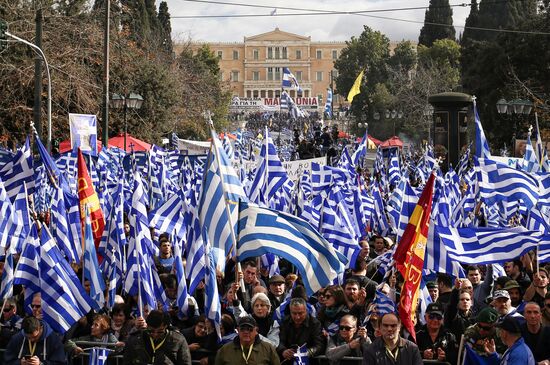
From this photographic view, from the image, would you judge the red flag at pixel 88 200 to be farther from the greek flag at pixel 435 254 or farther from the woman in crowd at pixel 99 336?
the greek flag at pixel 435 254

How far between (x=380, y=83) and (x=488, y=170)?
7564cm

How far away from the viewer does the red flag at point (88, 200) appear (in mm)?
12758

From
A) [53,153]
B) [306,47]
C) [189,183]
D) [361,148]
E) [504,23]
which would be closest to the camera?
[189,183]

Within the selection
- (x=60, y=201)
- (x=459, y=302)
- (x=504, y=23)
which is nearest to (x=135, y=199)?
(x=60, y=201)

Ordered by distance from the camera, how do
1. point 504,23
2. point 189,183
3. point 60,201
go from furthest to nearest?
point 504,23
point 189,183
point 60,201

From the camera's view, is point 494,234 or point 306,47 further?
point 306,47

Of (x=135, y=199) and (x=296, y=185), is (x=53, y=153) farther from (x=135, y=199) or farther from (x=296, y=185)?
(x=135, y=199)

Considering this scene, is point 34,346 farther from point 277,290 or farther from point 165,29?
point 165,29

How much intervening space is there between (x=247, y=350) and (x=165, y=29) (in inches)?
2659

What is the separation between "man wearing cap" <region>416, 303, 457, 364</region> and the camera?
9211 mm

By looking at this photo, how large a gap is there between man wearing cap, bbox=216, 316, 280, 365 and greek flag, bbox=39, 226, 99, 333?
6.03 feet

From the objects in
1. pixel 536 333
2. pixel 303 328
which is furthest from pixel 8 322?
pixel 536 333

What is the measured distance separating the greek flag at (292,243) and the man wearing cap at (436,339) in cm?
92

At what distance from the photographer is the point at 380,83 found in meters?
88.4
